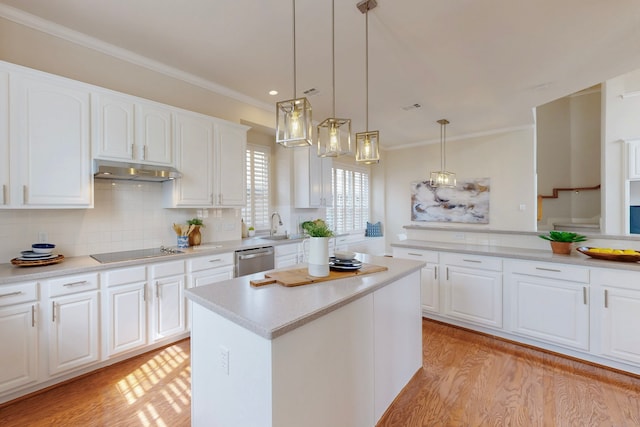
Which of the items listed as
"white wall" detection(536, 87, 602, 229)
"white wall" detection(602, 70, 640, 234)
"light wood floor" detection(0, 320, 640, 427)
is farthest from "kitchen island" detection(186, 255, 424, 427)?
"white wall" detection(536, 87, 602, 229)

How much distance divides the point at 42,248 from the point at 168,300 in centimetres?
107

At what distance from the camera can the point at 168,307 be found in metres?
2.70

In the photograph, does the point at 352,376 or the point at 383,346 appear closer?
the point at 352,376

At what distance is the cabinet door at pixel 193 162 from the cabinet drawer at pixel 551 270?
3.39 meters

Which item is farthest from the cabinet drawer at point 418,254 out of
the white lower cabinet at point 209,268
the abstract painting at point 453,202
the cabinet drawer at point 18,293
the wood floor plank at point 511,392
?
the cabinet drawer at point 18,293

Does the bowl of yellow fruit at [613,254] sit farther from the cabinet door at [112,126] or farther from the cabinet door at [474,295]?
the cabinet door at [112,126]

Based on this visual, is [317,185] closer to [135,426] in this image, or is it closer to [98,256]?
[98,256]

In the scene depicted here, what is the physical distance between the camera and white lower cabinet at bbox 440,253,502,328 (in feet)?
9.57

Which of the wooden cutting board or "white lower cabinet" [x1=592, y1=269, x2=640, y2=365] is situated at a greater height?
the wooden cutting board

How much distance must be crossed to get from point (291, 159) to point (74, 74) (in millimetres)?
2823

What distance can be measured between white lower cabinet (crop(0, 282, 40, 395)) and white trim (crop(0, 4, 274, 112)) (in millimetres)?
2141

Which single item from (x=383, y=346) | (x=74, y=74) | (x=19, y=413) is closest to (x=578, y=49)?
(x=383, y=346)

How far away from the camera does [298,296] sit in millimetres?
1491

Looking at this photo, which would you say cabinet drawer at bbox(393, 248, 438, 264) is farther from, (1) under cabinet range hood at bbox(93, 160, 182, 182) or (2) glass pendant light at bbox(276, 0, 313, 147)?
(1) under cabinet range hood at bbox(93, 160, 182, 182)
